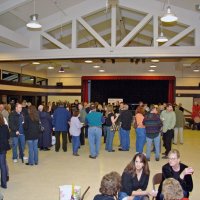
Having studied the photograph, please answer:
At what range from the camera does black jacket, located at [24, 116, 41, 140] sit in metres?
6.78

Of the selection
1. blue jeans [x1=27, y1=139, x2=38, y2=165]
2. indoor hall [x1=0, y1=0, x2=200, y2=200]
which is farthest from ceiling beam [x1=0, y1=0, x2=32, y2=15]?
blue jeans [x1=27, y1=139, x2=38, y2=165]

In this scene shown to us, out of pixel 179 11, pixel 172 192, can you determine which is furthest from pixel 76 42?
pixel 172 192

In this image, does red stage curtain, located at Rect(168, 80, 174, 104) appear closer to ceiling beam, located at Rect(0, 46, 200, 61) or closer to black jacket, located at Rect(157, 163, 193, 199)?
ceiling beam, located at Rect(0, 46, 200, 61)

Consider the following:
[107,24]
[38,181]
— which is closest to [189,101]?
[107,24]

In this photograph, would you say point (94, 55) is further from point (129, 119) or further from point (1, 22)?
point (1, 22)

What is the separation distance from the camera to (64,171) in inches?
260

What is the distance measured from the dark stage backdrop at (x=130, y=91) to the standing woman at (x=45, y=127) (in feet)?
36.0

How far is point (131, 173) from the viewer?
11.9ft

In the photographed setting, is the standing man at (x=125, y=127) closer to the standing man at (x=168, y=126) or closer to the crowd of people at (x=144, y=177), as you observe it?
the standing man at (x=168, y=126)

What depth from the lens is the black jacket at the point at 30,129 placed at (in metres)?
6.78

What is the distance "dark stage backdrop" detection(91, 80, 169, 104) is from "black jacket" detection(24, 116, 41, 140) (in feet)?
42.8

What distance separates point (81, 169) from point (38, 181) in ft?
4.06

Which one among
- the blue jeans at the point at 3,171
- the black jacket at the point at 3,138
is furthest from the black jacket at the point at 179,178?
the blue jeans at the point at 3,171

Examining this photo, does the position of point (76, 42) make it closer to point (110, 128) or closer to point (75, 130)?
point (110, 128)
